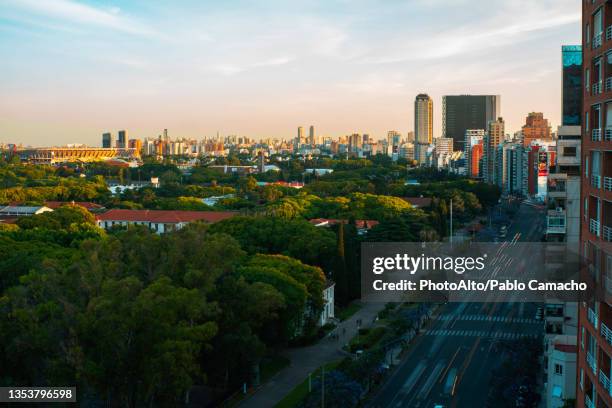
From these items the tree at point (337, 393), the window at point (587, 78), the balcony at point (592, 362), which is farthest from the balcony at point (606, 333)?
the tree at point (337, 393)

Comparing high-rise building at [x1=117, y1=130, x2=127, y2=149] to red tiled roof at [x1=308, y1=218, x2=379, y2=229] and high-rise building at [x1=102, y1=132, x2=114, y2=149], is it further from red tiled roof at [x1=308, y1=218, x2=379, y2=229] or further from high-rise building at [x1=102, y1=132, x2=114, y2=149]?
red tiled roof at [x1=308, y1=218, x2=379, y2=229]

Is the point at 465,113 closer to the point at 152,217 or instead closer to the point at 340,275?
the point at 152,217

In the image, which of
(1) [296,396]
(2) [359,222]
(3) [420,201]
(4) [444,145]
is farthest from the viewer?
(4) [444,145]

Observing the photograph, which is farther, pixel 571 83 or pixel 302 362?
pixel 302 362

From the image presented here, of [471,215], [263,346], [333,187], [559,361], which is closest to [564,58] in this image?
[559,361]

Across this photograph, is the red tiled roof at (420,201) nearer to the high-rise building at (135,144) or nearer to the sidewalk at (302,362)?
the sidewalk at (302,362)

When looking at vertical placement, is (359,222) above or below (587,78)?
below

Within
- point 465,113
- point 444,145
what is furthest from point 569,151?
point 465,113

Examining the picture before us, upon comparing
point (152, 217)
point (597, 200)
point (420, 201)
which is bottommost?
point (152, 217)

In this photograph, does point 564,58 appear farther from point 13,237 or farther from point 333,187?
point 333,187
